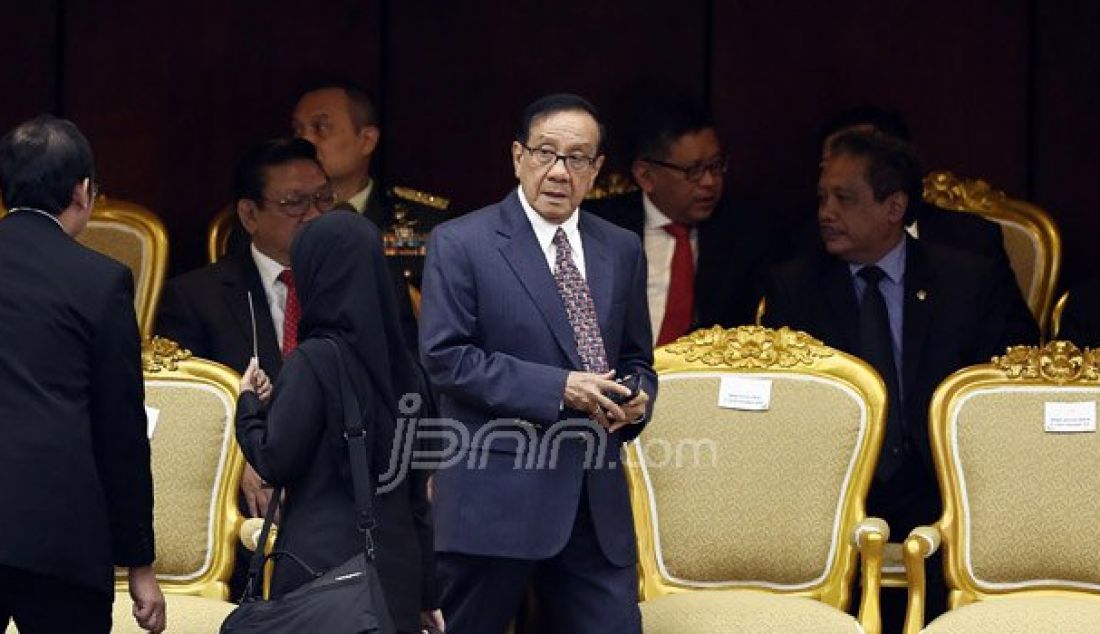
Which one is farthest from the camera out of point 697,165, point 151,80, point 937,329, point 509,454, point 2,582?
point 151,80

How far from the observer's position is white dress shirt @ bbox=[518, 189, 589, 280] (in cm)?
575

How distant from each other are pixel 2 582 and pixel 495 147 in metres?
3.21

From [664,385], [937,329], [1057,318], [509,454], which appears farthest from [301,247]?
[1057,318]

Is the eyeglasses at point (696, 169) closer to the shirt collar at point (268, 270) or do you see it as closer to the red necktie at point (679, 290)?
the red necktie at point (679, 290)

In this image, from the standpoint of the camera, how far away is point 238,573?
6.55 metres

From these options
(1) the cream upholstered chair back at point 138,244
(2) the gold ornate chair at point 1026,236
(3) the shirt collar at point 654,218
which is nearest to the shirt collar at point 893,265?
(2) the gold ornate chair at point 1026,236

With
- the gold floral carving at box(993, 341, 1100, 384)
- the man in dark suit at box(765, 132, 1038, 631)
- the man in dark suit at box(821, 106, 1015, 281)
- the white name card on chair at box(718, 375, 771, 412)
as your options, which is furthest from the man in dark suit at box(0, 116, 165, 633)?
the man in dark suit at box(821, 106, 1015, 281)

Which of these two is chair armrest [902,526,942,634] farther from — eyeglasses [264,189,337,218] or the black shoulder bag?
eyeglasses [264,189,337,218]

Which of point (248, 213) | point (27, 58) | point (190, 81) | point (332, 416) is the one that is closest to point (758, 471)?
point (332, 416)

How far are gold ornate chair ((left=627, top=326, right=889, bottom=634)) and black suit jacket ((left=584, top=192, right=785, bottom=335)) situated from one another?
3.18 ft

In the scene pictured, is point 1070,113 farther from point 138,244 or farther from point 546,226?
point 138,244

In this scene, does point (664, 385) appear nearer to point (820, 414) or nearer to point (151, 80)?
point (820, 414)

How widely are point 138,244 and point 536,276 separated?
1912 mm

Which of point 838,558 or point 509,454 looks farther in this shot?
point 838,558
